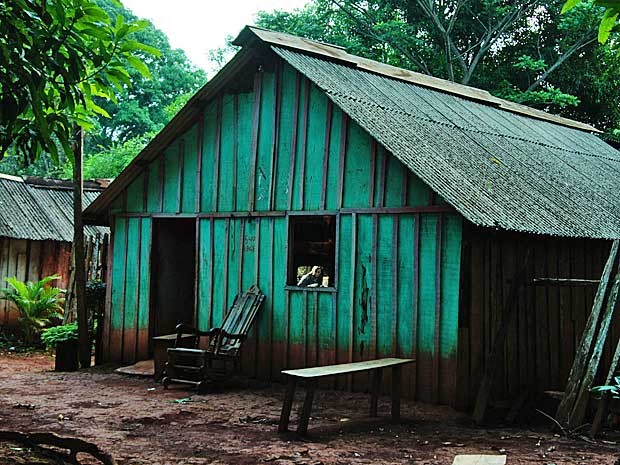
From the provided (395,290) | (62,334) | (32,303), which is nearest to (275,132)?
(395,290)

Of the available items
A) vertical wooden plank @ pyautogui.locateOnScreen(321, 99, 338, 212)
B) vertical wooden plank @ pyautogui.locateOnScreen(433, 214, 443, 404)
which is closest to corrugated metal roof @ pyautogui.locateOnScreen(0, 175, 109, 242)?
vertical wooden plank @ pyautogui.locateOnScreen(321, 99, 338, 212)

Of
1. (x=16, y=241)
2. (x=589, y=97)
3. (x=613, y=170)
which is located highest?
(x=589, y=97)

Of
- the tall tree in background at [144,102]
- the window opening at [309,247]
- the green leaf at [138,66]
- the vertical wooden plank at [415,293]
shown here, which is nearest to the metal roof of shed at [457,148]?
the vertical wooden plank at [415,293]

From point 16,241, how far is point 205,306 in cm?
753

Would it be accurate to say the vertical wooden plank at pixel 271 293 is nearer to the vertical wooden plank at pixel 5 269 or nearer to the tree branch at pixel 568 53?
the vertical wooden plank at pixel 5 269

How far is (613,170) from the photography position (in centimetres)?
1524

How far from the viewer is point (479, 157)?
1128cm

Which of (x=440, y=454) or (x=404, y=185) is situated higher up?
(x=404, y=185)

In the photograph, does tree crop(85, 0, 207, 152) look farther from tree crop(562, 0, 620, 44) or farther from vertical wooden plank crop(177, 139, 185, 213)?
tree crop(562, 0, 620, 44)

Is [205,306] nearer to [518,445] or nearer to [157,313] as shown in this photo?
[157,313]

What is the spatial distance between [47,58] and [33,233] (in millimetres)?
13516

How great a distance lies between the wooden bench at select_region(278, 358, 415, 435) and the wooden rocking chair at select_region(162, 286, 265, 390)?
2008 mm

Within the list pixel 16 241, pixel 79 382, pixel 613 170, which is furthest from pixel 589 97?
pixel 79 382

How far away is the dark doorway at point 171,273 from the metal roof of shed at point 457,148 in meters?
1.07
